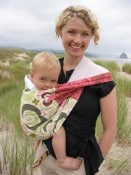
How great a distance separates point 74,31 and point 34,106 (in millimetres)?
441

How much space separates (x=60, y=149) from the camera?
2205 mm

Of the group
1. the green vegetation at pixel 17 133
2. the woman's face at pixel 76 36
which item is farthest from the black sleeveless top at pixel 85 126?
the green vegetation at pixel 17 133

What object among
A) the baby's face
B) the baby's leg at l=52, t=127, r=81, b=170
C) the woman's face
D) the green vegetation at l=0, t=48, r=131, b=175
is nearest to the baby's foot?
the baby's leg at l=52, t=127, r=81, b=170

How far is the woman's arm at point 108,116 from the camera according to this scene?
2160 millimetres

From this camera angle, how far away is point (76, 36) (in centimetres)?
222

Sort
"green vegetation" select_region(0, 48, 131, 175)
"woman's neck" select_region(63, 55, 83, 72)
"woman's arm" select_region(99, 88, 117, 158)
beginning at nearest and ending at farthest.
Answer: "woman's arm" select_region(99, 88, 117, 158) < "woman's neck" select_region(63, 55, 83, 72) < "green vegetation" select_region(0, 48, 131, 175)

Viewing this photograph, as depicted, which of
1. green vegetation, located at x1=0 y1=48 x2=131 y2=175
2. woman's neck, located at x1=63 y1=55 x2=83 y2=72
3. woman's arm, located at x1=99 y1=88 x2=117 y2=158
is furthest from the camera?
green vegetation, located at x1=0 y1=48 x2=131 y2=175

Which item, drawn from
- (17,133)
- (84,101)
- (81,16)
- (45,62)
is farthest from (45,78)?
(17,133)

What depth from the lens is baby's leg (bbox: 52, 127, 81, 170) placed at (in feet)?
7.19

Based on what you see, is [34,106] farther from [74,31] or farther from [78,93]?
[74,31]

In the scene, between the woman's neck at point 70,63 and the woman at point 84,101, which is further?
the woman's neck at point 70,63

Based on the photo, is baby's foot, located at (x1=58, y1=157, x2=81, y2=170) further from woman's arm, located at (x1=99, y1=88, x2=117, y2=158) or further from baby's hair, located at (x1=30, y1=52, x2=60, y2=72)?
baby's hair, located at (x1=30, y1=52, x2=60, y2=72)

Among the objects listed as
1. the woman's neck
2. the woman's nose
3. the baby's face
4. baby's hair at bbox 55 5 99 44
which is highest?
baby's hair at bbox 55 5 99 44

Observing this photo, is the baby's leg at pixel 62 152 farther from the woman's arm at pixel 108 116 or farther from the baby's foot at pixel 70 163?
the woman's arm at pixel 108 116
